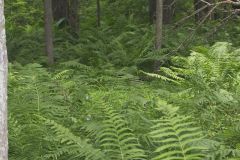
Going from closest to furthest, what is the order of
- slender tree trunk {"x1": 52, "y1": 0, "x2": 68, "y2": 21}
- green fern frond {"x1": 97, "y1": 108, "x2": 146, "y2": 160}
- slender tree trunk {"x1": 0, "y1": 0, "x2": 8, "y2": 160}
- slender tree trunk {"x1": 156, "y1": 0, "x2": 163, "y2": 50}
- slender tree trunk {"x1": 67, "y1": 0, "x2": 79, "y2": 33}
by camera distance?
slender tree trunk {"x1": 0, "y1": 0, "x2": 8, "y2": 160} < green fern frond {"x1": 97, "y1": 108, "x2": 146, "y2": 160} < slender tree trunk {"x1": 156, "y1": 0, "x2": 163, "y2": 50} < slender tree trunk {"x1": 67, "y1": 0, "x2": 79, "y2": 33} < slender tree trunk {"x1": 52, "y1": 0, "x2": 68, "y2": 21}

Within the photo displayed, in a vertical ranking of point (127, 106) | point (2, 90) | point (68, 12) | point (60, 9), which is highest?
point (2, 90)

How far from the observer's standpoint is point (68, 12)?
1535 centimetres

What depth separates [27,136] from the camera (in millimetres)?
4711

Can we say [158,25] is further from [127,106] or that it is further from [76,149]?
[76,149]

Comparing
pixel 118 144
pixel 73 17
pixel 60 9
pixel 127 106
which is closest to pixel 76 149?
pixel 118 144

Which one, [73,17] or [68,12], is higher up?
[68,12]

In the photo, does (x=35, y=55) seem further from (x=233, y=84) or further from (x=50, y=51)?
(x=233, y=84)

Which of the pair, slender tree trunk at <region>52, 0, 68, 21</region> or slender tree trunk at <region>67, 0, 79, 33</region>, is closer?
slender tree trunk at <region>67, 0, 79, 33</region>

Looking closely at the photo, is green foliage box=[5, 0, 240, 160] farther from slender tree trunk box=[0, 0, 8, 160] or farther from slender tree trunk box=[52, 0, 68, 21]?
slender tree trunk box=[52, 0, 68, 21]

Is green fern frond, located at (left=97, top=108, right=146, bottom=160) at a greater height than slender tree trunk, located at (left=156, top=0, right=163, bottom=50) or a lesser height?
lesser

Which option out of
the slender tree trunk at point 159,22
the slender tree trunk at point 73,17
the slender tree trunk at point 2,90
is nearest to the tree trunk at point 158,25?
the slender tree trunk at point 159,22

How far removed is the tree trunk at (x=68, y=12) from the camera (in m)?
14.5

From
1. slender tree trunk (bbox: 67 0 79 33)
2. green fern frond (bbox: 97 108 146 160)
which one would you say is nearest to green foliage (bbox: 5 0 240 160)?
green fern frond (bbox: 97 108 146 160)

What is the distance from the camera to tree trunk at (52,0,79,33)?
47.6ft
